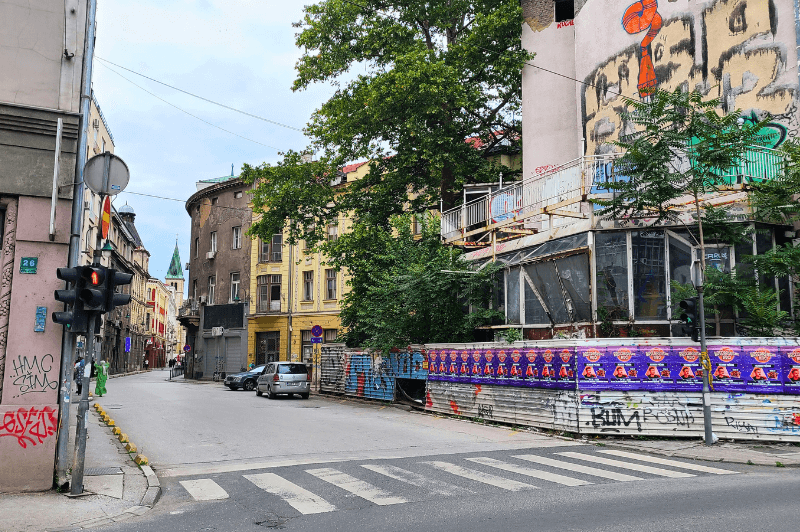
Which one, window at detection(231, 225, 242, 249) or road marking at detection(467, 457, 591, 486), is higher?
window at detection(231, 225, 242, 249)

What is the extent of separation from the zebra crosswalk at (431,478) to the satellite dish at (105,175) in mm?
4400

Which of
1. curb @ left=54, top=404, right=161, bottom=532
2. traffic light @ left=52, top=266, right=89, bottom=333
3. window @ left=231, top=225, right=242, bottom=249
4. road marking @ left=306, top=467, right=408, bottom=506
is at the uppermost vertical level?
window @ left=231, top=225, right=242, bottom=249

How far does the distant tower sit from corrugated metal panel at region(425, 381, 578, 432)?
449 ft

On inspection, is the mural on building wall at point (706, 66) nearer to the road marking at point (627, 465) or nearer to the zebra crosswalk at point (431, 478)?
the road marking at point (627, 465)

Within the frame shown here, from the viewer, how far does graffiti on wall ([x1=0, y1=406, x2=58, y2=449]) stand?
8.99 meters

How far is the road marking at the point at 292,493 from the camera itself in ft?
26.5

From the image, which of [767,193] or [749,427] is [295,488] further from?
[767,193]

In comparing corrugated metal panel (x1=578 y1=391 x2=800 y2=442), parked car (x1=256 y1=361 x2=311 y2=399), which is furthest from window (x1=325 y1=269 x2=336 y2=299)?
corrugated metal panel (x1=578 y1=391 x2=800 y2=442)

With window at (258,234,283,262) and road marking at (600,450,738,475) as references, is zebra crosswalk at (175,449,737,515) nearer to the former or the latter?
road marking at (600,450,738,475)

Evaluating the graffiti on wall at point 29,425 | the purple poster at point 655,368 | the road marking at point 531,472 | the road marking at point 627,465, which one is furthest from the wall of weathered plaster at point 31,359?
the purple poster at point 655,368

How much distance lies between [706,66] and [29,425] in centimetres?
1874

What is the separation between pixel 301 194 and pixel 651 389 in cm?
1638

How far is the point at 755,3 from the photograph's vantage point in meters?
18.2

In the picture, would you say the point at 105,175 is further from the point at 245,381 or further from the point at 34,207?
→ the point at 245,381
